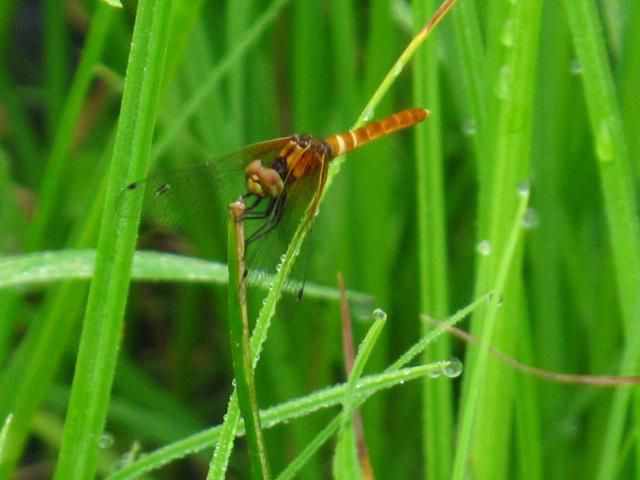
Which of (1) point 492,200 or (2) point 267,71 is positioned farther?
(2) point 267,71

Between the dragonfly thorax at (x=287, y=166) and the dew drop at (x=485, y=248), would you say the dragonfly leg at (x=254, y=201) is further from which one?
the dew drop at (x=485, y=248)

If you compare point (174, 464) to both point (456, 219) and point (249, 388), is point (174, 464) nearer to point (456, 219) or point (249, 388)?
point (456, 219)

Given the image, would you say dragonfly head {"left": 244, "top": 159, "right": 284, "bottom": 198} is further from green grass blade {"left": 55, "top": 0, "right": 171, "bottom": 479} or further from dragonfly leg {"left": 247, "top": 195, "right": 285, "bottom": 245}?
green grass blade {"left": 55, "top": 0, "right": 171, "bottom": 479}

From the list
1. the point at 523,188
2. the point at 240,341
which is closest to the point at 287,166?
the point at 523,188

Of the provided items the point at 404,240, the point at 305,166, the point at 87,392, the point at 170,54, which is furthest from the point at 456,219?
the point at 87,392

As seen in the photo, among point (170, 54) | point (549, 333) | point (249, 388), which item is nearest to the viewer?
point (249, 388)

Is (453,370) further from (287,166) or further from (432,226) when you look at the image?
(287,166)
